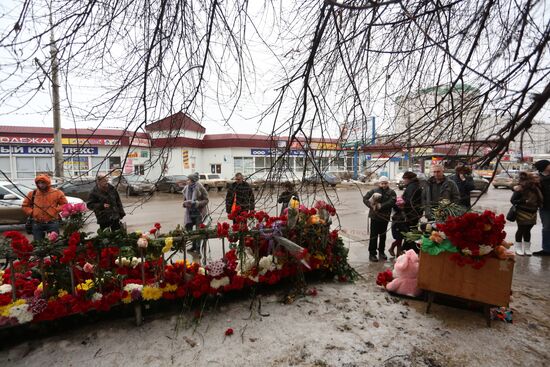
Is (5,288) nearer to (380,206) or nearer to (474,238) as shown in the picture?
(474,238)

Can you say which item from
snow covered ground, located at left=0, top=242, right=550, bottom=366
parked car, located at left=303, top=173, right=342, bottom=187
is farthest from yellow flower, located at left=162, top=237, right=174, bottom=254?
parked car, located at left=303, top=173, right=342, bottom=187

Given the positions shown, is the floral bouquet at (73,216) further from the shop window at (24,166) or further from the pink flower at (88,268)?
the shop window at (24,166)

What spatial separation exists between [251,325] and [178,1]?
2917 millimetres

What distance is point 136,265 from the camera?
135 inches

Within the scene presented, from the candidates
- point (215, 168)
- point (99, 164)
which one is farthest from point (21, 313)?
point (215, 168)

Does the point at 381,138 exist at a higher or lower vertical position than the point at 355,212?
higher

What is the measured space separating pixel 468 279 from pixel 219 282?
104 inches

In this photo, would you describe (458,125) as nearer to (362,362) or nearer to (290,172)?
(290,172)

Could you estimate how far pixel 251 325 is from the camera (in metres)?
2.97

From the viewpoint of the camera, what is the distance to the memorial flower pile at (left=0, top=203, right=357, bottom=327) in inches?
104

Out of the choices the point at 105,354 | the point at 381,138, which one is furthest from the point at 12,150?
the point at 381,138

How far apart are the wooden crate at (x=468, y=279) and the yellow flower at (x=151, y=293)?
9.35ft

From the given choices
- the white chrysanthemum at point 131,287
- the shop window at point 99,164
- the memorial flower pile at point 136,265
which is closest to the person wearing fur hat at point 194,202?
the memorial flower pile at point 136,265

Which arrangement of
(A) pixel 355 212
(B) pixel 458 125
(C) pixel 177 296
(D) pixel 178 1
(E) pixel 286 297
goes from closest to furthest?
1. (D) pixel 178 1
2. (B) pixel 458 125
3. (C) pixel 177 296
4. (E) pixel 286 297
5. (A) pixel 355 212
